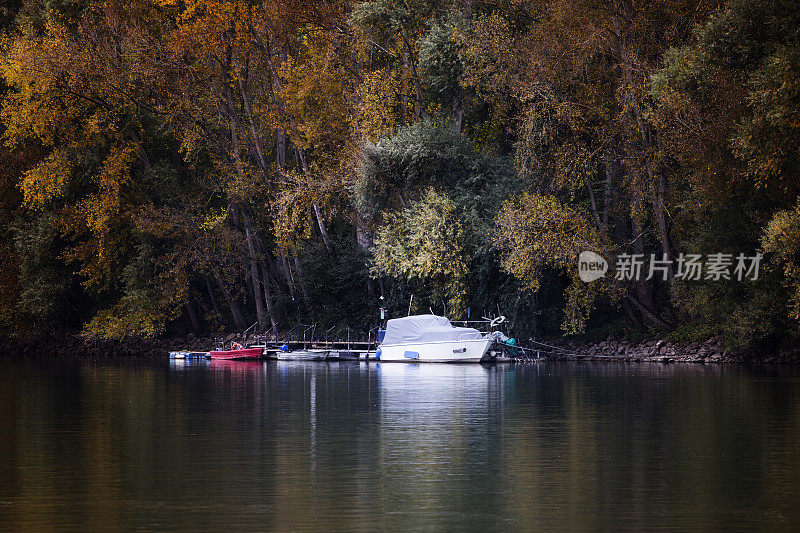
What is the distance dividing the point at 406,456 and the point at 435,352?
108ft

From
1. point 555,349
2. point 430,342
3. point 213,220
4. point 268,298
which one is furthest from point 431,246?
point 213,220

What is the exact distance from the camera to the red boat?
55.8 m

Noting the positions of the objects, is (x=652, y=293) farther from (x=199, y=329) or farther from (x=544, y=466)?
(x=544, y=466)

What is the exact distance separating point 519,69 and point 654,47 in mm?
6115

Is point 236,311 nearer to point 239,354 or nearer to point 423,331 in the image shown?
point 239,354

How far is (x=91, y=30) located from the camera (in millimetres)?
57625

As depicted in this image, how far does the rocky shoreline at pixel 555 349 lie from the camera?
46.5 metres

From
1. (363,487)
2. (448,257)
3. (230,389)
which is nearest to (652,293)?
(448,257)

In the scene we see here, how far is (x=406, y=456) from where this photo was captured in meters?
18.5

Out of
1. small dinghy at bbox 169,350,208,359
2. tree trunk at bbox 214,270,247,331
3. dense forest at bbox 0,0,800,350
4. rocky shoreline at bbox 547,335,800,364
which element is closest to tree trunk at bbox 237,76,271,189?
dense forest at bbox 0,0,800,350

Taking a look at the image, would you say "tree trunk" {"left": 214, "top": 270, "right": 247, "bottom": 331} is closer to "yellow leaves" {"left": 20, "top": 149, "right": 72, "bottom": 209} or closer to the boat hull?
"yellow leaves" {"left": 20, "top": 149, "right": 72, "bottom": 209}

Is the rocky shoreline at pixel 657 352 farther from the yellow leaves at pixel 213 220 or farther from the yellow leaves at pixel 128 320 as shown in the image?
the yellow leaves at pixel 128 320

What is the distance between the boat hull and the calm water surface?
14.3 metres

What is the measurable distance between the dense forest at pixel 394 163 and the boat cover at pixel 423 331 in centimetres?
138
